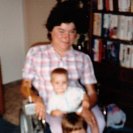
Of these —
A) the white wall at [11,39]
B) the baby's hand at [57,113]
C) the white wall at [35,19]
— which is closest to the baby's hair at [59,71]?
the baby's hand at [57,113]

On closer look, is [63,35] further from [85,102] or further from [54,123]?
[54,123]

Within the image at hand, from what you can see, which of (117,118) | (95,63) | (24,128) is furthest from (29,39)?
(24,128)

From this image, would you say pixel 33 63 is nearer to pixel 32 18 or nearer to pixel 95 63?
pixel 95 63

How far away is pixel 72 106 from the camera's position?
181cm

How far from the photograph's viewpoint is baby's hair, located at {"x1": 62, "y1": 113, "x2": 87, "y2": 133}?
1685 mm

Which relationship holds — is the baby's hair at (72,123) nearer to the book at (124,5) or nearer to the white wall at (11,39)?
the book at (124,5)

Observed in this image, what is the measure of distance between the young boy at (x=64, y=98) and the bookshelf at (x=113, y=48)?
3.41ft

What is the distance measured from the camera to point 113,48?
→ 292cm

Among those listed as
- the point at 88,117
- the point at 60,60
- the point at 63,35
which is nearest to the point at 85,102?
the point at 88,117

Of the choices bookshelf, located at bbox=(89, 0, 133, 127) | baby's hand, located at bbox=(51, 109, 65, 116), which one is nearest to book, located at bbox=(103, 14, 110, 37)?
bookshelf, located at bbox=(89, 0, 133, 127)

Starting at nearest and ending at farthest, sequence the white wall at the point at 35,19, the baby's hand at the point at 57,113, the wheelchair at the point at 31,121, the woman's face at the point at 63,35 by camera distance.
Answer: the wheelchair at the point at 31,121, the baby's hand at the point at 57,113, the woman's face at the point at 63,35, the white wall at the point at 35,19

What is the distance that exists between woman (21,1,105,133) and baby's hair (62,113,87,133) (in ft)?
0.45

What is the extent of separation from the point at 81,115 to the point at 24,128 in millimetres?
350

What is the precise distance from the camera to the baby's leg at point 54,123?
1.74 metres
